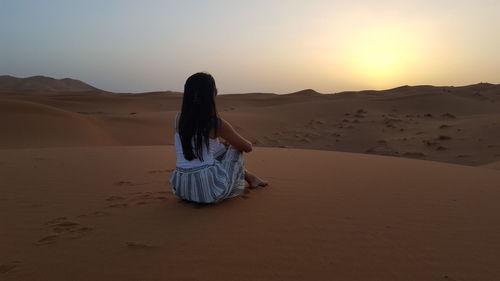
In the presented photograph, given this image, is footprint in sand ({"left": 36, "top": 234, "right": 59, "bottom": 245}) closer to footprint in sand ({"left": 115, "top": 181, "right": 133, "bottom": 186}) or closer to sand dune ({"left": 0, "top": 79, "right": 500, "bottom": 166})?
footprint in sand ({"left": 115, "top": 181, "right": 133, "bottom": 186})

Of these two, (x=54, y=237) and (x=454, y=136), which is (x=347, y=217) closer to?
(x=54, y=237)

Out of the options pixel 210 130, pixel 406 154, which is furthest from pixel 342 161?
pixel 406 154

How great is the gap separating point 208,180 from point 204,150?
27 cm

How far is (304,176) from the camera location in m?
5.20

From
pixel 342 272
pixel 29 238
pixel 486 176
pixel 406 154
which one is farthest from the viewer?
pixel 406 154

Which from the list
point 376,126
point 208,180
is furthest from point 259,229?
point 376,126

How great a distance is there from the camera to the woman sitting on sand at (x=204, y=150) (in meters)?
3.51

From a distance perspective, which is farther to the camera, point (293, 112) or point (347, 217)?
point (293, 112)

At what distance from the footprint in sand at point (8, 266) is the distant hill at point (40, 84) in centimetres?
7207

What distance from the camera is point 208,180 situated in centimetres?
369

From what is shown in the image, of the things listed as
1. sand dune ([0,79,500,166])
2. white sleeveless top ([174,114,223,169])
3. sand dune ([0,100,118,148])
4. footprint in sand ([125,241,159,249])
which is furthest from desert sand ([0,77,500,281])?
sand dune ([0,100,118,148])

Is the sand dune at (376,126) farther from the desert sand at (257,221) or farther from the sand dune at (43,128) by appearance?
the desert sand at (257,221)

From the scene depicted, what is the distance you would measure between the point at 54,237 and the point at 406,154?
11019 mm

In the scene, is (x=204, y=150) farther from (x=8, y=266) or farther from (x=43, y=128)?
(x=43, y=128)
